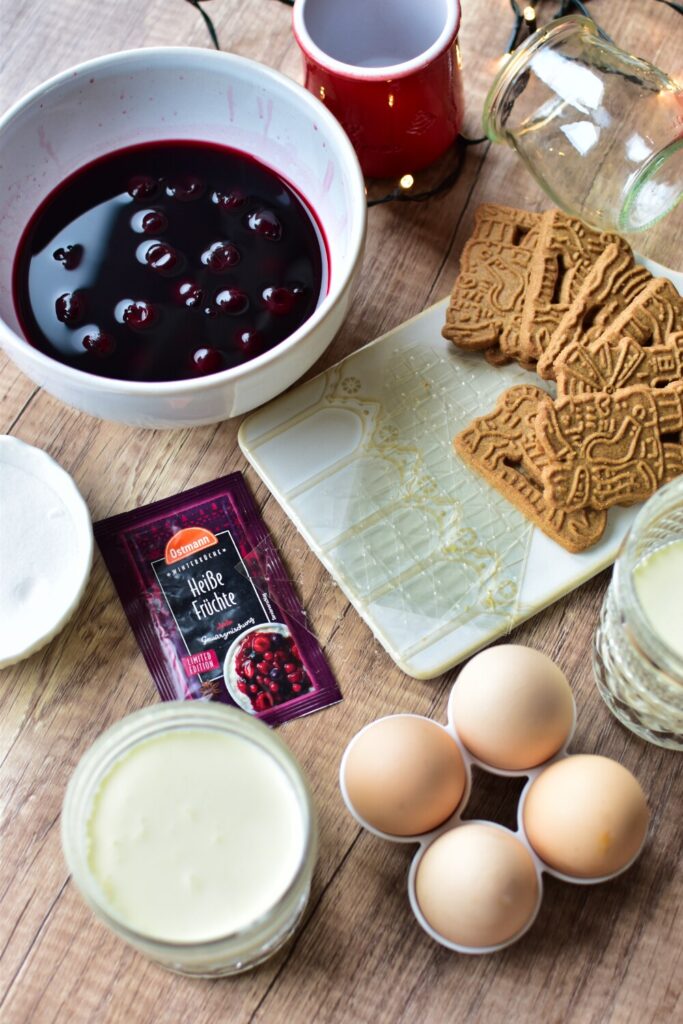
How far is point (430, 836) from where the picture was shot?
76cm

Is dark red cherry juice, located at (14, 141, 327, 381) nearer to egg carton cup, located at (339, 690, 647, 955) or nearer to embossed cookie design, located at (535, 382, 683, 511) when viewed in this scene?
embossed cookie design, located at (535, 382, 683, 511)

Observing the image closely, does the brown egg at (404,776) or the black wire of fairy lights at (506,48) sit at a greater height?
the black wire of fairy lights at (506,48)

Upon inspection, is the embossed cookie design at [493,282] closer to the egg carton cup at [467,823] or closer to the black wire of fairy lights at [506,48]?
the black wire of fairy lights at [506,48]

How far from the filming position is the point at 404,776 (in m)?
0.72

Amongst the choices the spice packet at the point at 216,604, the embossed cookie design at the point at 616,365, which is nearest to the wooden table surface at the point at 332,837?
the spice packet at the point at 216,604

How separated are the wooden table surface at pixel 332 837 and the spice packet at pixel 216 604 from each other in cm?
1

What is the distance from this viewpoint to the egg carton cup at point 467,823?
74cm

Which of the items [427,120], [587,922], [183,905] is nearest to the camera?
[183,905]

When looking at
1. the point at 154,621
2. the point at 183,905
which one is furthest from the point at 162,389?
the point at 183,905

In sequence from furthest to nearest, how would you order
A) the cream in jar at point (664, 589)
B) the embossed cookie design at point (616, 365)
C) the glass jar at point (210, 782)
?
1. the embossed cookie design at point (616, 365)
2. the cream in jar at point (664, 589)
3. the glass jar at point (210, 782)

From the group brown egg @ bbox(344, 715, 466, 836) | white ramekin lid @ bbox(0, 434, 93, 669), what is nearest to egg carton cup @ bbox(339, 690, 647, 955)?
brown egg @ bbox(344, 715, 466, 836)

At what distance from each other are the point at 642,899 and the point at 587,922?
1.8 inches

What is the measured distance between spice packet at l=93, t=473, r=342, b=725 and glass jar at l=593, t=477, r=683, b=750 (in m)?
0.22

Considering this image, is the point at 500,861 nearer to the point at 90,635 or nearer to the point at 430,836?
the point at 430,836
